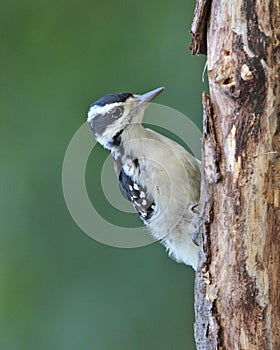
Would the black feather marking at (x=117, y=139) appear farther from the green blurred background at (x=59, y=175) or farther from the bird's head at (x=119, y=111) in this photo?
the green blurred background at (x=59, y=175)

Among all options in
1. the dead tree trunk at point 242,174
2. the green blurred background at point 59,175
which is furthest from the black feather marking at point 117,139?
the green blurred background at point 59,175

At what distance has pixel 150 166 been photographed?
70.2 inches

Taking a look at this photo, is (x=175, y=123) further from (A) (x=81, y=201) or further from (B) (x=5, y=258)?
(B) (x=5, y=258)

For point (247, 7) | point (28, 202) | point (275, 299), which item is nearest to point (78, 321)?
point (28, 202)

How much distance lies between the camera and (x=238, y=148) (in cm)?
128

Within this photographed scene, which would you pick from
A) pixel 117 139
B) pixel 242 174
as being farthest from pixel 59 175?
pixel 242 174

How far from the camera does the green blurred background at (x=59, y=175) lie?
2756mm

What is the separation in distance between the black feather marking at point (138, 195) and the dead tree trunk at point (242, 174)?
20.3 inches

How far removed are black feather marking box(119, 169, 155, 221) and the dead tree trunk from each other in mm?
516

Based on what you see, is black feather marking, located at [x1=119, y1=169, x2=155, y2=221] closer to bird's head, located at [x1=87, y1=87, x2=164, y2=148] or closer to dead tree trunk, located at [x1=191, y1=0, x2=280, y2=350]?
bird's head, located at [x1=87, y1=87, x2=164, y2=148]

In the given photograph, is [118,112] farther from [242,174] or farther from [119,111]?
[242,174]

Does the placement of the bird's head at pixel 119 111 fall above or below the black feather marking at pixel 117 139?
above

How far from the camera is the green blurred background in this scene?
276cm

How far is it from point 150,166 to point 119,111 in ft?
0.65
